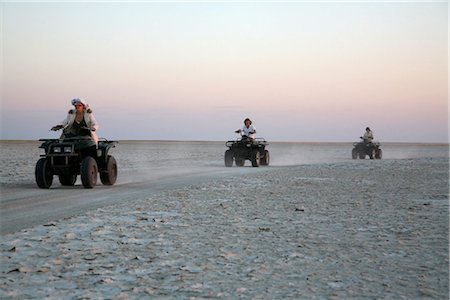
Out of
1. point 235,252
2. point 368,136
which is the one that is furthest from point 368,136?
point 235,252

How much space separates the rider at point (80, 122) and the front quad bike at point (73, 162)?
15.5 inches

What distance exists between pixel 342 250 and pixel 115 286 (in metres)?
2.94

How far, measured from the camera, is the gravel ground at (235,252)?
4707 millimetres

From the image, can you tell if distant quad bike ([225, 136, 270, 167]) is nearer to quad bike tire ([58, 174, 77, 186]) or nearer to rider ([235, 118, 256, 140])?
rider ([235, 118, 256, 140])

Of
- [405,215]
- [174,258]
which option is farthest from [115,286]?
[405,215]

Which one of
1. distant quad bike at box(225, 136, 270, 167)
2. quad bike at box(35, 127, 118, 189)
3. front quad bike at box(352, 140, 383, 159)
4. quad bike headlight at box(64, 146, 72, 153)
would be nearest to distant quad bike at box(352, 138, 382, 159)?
front quad bike at box(352, 140, 383, 159)

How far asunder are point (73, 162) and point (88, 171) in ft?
3.14

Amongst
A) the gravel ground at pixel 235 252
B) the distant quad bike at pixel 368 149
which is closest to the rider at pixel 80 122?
the gravel ground at pixel 235 252

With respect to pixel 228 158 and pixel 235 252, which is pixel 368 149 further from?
pixel 235 252

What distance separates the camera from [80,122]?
1481 centimetres

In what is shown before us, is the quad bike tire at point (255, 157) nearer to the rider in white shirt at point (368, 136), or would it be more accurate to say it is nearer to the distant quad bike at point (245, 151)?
the distant quad bike at point (245, 151)

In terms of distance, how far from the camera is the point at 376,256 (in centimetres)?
603

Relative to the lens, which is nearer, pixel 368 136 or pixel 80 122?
pixel 80 122

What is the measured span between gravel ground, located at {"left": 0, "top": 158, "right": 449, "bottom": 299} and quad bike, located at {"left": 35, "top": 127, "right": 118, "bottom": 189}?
3.57 metres
